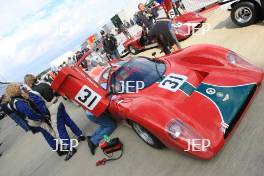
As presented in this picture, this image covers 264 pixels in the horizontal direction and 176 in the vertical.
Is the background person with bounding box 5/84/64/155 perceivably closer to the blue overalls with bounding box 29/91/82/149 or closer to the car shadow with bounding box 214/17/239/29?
the blue overalls with bounding box 29/91/82/149

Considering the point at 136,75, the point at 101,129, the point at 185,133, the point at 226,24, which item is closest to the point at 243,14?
the point at 226,24

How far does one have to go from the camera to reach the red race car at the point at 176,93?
330 cm

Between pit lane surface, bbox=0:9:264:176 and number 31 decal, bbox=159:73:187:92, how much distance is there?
955mm

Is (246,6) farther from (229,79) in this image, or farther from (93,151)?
(93,151)

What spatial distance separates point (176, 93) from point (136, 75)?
3.28ft

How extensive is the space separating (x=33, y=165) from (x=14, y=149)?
100 inches

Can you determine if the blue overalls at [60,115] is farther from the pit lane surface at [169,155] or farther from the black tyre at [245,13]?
the black tyre at [245,13]

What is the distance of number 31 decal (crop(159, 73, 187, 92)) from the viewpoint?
4082 mm

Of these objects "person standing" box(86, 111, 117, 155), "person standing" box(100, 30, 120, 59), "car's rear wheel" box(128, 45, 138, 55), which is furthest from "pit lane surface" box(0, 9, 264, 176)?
"car's rear wheel" box(128, 45, 138, 55)

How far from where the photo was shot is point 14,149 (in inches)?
323

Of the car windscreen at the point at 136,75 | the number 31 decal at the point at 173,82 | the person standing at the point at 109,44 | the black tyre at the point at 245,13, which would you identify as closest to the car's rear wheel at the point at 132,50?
the person standing at the point at 109,44

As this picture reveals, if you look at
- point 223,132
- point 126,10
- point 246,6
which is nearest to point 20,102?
point 223,132

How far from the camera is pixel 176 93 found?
12.9 ft

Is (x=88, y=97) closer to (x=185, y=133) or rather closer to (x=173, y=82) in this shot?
(x=173, y=82)
